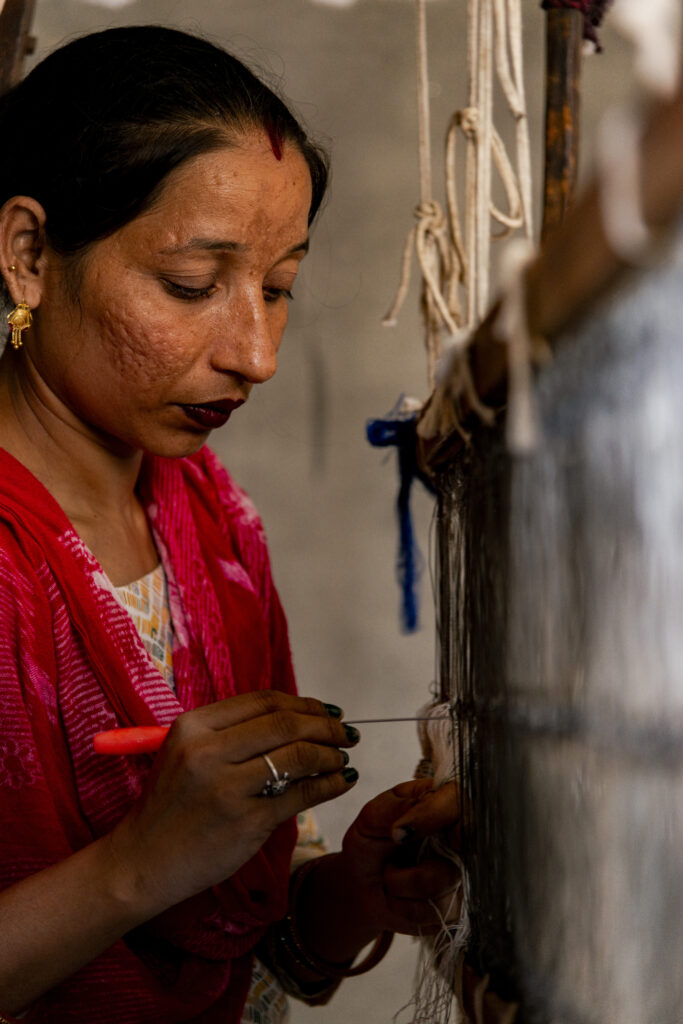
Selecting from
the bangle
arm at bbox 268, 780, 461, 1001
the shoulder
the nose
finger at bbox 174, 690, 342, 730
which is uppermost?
the nose

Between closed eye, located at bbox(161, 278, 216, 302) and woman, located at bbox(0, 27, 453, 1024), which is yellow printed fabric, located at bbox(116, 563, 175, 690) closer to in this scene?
woman, located at bbox(0, 27, 453, 1024)

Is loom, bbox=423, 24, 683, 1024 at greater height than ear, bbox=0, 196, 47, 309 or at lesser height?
lesser

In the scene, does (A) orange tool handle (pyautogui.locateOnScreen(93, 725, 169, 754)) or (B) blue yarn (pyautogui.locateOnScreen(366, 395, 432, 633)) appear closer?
(A) orange tool handle (pyautogui.locateOnScreen(93, 725, 169, 754))

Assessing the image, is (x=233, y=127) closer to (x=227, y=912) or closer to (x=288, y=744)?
(x=288, y=744)

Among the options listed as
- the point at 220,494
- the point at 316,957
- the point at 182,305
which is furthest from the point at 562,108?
the point at 316,957

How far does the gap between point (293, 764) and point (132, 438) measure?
1.20 ft

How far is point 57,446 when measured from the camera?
1016 mm

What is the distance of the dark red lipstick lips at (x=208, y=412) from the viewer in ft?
3.19

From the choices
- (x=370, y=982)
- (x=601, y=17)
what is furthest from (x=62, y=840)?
(x=370, y=982)

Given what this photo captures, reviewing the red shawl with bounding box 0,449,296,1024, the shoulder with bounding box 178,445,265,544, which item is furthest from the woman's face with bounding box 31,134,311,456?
the shoulder with bounding box 178,445,265,544

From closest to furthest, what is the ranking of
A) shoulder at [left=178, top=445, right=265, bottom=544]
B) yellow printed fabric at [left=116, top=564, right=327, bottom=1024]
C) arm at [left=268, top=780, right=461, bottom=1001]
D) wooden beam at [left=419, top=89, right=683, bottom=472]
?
wooden beam at [left=419, top=89, right=683, bottom=472]
arm at [left=268, top=780, right=461, bottom=1001]
yellow printed fabric at [left=116, top=564, right=327, bottom=1024]
shoulder at [left=178, top=445, right=265, bottom=544]

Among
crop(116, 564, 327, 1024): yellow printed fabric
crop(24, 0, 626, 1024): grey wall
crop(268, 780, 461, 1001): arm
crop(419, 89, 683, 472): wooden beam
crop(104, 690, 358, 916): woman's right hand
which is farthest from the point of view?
crop(24, 0, 626, 1024): grey wall

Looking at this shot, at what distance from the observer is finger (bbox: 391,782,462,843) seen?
32.2 inches

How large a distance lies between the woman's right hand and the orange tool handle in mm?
48
